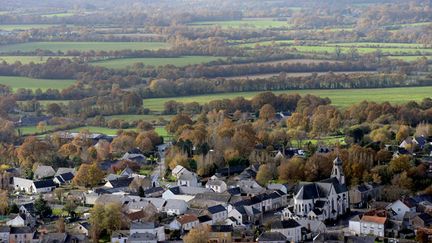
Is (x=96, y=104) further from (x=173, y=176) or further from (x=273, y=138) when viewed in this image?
(x=173, y=176)

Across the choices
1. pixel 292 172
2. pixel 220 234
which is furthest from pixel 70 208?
pixel 292 172

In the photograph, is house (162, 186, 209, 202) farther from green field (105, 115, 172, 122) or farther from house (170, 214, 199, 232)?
green field (105, 115, 172, 122)

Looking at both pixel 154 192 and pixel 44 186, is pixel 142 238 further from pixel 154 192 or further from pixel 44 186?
pixel 44 186

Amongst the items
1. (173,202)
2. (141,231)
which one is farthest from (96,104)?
(141,231)

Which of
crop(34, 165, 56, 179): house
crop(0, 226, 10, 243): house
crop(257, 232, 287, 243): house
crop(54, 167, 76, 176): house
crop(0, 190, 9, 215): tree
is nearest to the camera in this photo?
crop(257, 232, 287, 243): house

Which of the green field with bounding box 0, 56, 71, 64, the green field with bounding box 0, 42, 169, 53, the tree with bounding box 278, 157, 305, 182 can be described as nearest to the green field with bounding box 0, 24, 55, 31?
the green field with bounding box 0, 42, 169, 53

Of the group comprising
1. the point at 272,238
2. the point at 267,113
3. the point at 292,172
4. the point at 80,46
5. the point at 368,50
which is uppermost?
the point at 272,238
